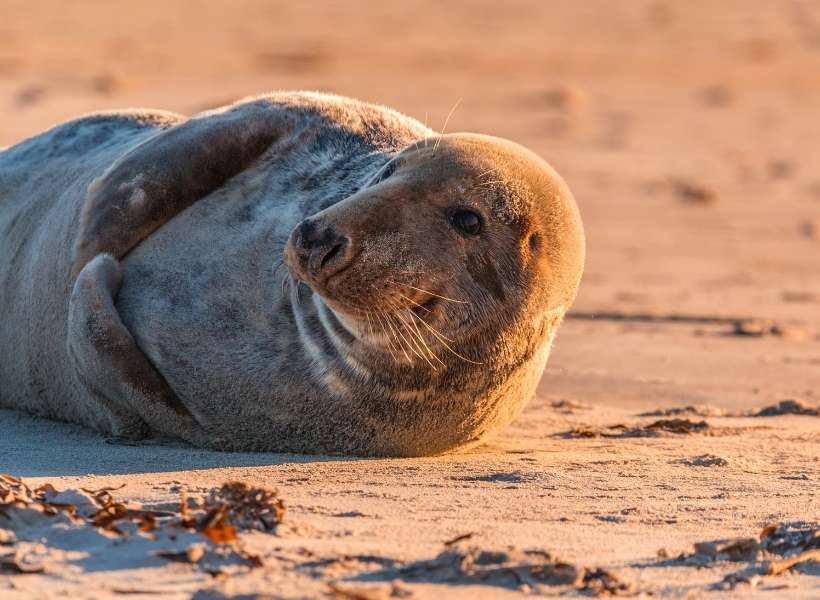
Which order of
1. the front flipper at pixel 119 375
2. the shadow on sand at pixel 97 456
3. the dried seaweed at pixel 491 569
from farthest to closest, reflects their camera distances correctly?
1. the front flipper at pixel 119 375
2. the shadow on sand at pixel 97 456
3. the dried seaweed at pixel 491 569

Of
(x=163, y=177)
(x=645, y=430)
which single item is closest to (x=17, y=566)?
(x=163, y=177)

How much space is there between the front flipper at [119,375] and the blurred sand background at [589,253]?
158mm

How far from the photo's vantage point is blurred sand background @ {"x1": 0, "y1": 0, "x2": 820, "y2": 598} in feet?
14.6

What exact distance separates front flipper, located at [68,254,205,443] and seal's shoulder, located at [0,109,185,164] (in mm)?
1414

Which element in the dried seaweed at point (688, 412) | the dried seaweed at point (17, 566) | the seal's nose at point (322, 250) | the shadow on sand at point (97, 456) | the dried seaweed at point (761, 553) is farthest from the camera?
the dried seaweed at point (688, 412)

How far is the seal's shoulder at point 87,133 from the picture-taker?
7121 millimetres

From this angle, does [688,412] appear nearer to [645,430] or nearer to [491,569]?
[645,430]

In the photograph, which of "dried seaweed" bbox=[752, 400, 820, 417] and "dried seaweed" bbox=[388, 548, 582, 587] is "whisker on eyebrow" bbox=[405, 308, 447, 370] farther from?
"dried seaweed" bbox=[752, 400, 820, 417]

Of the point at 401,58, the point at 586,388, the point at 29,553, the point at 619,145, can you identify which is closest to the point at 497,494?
the point at 29,553

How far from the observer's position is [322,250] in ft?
15.7

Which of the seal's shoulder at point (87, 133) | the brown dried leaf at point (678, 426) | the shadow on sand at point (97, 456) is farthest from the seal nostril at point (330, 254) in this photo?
the seal's shoulder at point (87, 133)

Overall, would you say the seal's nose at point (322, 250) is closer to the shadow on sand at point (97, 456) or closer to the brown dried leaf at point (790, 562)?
the shadow on sand at point (97, 456)

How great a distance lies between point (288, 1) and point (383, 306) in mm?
23197

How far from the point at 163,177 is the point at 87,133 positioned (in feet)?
4.13
